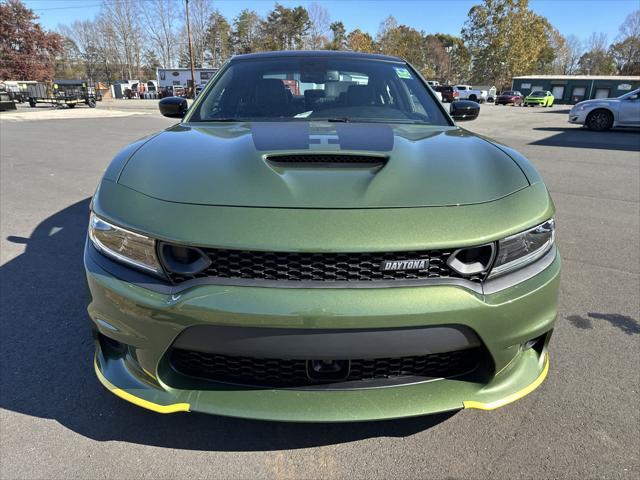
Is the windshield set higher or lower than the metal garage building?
lower

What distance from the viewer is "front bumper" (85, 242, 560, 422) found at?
4.73 ft

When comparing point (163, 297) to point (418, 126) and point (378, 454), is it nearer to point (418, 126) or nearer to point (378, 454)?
point (378, 454)

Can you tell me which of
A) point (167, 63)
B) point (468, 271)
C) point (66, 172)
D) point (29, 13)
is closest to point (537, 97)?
point (66, 172)

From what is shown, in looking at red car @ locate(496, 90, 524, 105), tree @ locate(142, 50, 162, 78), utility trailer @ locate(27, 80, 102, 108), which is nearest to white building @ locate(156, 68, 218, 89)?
tree @ locate(142, 50, 162, 78)

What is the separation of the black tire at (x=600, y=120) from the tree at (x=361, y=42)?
194ft

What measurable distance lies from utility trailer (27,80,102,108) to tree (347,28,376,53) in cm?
4768

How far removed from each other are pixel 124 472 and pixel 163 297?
791 mm

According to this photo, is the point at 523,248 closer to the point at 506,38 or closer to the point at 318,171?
the point at 318,171

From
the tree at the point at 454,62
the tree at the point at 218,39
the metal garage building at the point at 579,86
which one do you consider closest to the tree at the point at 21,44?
the tree at the point at 218,39

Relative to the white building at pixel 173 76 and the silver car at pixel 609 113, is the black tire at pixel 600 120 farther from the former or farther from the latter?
the white building at pixel 173 76

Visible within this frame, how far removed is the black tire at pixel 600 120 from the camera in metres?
15.5

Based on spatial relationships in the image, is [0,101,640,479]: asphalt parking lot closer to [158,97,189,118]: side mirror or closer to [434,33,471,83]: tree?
[158,97,189,118]: side mirror

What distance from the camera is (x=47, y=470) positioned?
1755mm

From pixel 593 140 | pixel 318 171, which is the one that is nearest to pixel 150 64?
pixel 593 140
